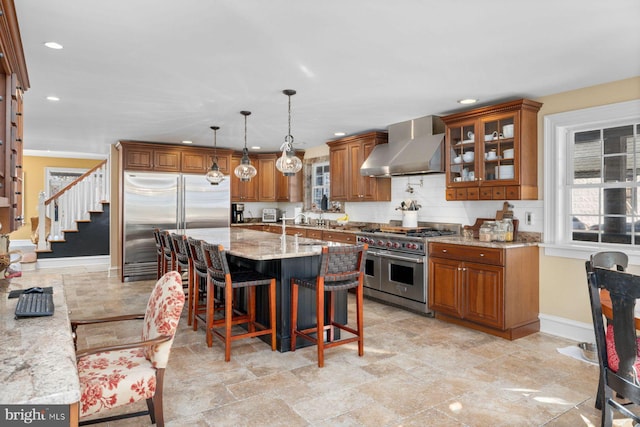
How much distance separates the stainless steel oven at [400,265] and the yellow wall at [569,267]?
46.8 inches

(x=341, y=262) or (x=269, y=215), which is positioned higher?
(x=269, y=215)

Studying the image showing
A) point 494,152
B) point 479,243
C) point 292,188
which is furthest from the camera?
point 292,188

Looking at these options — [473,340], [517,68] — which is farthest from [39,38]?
[473,340]

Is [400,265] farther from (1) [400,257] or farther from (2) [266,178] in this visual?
(2) [266,178]

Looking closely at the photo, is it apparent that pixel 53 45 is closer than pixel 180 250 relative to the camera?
Yes

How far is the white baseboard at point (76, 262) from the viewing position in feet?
26.6

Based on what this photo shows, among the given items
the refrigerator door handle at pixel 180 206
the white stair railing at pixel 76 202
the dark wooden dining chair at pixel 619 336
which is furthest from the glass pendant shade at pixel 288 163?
the white stair railing at pixel 76 202

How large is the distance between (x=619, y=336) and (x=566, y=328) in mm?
2418

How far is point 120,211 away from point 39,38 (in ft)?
15.3

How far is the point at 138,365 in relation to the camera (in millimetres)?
2080

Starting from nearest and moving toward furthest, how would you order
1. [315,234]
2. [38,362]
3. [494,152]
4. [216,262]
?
[38,362] < [216,262] < [494,152] < [315,234]

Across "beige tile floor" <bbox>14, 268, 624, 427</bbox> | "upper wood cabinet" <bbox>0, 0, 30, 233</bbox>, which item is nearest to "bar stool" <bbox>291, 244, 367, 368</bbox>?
"beige tile floor" <bbox>14, 268, 624, 427</bbox>

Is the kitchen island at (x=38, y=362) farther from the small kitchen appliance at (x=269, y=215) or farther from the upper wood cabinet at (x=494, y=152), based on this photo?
the small kitchen appliance at (x=269, y=215)

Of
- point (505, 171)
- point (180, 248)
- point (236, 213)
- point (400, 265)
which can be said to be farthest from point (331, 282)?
point (236, 213)
